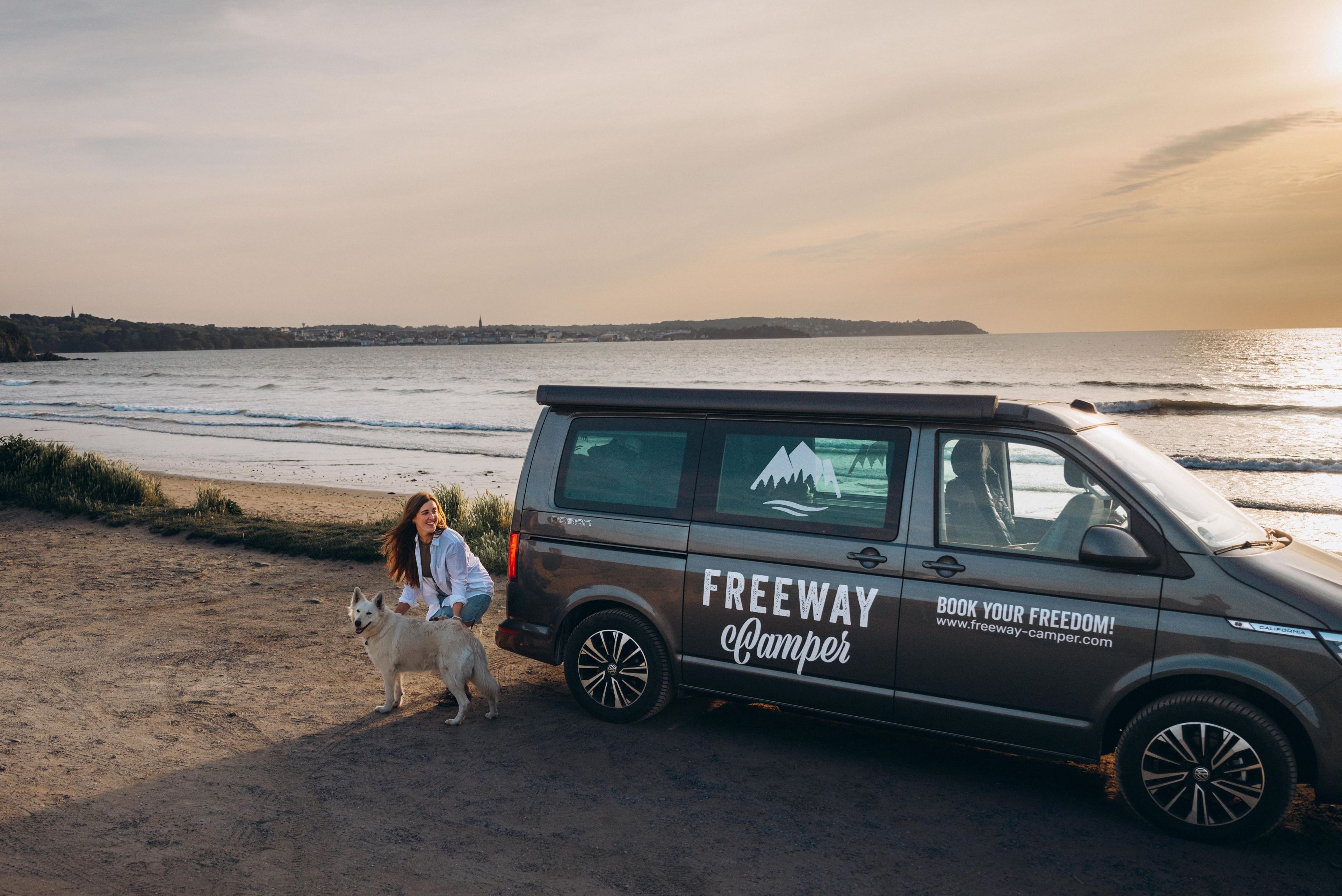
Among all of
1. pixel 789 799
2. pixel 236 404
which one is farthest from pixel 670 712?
pixel 236 404

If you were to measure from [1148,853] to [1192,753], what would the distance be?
1.74 ft

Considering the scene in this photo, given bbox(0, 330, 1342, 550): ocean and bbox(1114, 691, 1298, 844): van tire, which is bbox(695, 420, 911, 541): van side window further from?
bbox(0, 330, 1342, 550): ocean

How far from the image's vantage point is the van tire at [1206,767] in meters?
4.07

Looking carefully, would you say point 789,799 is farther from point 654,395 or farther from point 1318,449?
point 1318,449

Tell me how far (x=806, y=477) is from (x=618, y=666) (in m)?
1.80

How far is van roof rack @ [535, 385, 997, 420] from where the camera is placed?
15.6 ft

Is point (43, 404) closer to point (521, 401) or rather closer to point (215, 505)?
point (521, 401)

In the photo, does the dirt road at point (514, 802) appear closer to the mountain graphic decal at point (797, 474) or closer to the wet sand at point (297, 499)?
the mountain graphic decal at point (797, 474)

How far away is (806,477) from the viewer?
17.0 ft

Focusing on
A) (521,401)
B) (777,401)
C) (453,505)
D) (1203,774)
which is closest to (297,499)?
(453,505)

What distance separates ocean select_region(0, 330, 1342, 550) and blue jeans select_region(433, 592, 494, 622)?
12.0 ft

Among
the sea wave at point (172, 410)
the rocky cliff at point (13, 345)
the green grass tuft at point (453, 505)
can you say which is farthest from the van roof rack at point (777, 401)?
the rocky cliff at point (13, 345)

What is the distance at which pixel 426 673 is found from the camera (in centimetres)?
693

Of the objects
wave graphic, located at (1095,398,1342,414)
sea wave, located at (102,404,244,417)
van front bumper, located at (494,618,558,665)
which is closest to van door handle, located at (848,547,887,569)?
van front bumper, located at (494,618,558,665)
